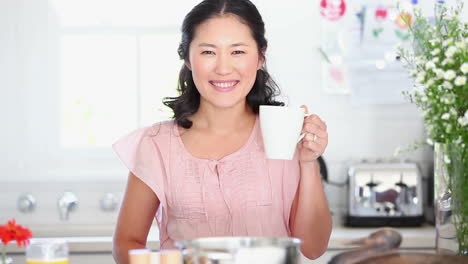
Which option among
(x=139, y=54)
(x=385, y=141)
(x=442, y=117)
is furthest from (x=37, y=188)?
(x=442, y=117)

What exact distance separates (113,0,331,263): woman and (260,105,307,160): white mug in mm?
209

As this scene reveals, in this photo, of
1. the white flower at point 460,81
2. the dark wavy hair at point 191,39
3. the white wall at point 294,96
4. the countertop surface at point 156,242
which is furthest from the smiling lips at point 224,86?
the white wall at point 294,96

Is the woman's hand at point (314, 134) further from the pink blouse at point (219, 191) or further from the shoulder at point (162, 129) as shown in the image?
the shoulder at point (162, 129)

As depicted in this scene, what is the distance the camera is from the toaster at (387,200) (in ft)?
9.48

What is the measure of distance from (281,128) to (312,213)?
38 centimetres

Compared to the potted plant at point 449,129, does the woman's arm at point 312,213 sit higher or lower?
lower

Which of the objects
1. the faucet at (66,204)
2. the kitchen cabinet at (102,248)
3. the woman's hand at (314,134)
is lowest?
the kitchen cabinet at (102,248)

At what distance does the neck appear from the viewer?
1.79 meters

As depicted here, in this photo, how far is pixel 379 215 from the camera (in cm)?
290

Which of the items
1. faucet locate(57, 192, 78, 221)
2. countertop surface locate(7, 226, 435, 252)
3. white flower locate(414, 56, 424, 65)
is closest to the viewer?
white flower locate(414, 56, 424, 65)

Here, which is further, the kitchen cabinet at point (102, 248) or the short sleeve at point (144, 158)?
the kitchen cabinet at point (102, 248)

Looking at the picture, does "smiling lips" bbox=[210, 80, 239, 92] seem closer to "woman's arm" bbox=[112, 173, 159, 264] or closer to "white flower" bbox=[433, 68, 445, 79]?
"woman's arm" bbox=[112, 173, 159, 264]

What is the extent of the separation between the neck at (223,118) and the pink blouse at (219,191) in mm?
57

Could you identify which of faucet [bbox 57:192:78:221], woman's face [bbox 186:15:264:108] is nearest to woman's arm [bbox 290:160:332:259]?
woman's face [bbox 186:15:264:108]
